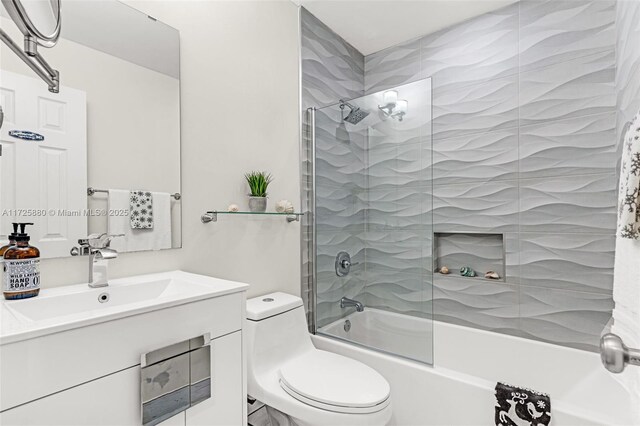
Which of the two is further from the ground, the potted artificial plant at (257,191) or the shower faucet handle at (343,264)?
the potted artificial plant at (257,191)

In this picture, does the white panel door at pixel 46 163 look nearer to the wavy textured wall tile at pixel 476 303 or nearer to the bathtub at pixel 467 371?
the bathtub at pixel 467 371

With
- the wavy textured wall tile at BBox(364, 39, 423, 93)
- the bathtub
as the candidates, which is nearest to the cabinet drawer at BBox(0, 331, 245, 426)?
the bathtub

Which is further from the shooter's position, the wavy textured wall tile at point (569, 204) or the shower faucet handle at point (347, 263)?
the shower faucet handle at point (347, 263)

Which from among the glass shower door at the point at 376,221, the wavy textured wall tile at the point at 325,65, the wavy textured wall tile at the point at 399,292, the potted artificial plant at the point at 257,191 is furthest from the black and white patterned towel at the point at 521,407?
the wavy textured wall tile at the point at 325,65

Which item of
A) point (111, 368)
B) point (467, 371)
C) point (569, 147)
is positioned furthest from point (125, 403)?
point (569, 147)

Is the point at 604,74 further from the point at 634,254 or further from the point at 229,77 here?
the point at 229,77

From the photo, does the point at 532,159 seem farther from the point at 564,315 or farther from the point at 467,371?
the point at 467,371

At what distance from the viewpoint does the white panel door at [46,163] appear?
106 centimetres

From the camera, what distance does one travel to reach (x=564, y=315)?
205cm

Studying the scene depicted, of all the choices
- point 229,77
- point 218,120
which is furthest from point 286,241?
point 229,77

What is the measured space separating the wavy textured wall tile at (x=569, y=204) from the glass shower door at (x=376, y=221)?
31.8 inches

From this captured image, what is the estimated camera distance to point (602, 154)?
6.37 ft

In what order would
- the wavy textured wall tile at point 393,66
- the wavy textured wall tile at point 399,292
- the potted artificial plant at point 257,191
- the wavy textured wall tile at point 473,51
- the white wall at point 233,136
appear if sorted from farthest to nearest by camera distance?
the wavy textured wall tile at point 393,66 < the wavy textured wall tile at point 473,51 < the wavy textured wall tile at point 399,292 < the potted artificial plant at point 257,191 < the white wall at point 233,136

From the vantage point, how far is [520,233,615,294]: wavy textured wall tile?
6.38ft
